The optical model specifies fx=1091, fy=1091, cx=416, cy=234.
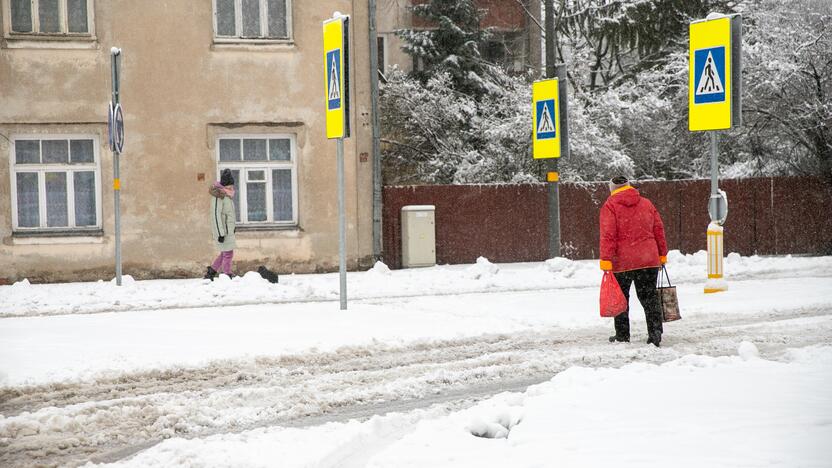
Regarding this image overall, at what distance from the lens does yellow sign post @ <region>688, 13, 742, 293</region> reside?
14789 mm

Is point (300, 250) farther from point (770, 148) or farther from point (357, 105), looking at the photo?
point (770, 148)

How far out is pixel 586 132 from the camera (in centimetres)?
2616

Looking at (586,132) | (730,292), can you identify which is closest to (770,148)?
(586,132)

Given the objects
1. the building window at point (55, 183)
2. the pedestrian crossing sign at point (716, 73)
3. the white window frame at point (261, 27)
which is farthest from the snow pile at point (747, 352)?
the building window at point (55, 183)

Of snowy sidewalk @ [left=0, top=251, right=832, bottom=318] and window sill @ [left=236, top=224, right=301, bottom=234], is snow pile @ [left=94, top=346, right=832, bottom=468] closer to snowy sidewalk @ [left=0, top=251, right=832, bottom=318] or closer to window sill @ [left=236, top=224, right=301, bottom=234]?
snowy sidewalk @ [left=0, top=251, right=832, bottom=318]

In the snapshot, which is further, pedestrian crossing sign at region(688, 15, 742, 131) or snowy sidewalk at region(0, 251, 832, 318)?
snowy sidewalk at region(0, 251, 832, 318)

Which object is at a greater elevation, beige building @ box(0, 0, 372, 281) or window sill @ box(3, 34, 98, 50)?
window sill @ box(3, 34, 98, 50)

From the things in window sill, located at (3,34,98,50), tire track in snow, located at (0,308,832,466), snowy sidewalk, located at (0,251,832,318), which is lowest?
tire track in snow, located at (0,308,832,466)

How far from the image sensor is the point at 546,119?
18.6 metres

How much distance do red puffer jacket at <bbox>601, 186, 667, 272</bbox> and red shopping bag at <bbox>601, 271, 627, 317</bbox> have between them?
0.13 metres

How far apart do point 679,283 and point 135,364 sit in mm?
10695

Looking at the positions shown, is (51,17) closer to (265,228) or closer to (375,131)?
(265,228)

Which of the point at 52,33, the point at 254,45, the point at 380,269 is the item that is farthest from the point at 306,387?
the point at 52,33

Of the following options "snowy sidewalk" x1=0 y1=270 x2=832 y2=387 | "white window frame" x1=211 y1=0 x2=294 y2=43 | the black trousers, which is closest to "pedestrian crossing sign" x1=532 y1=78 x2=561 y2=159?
Result: "snowy sidewalk" x1=0 y1=270 x2=832 y2=387
